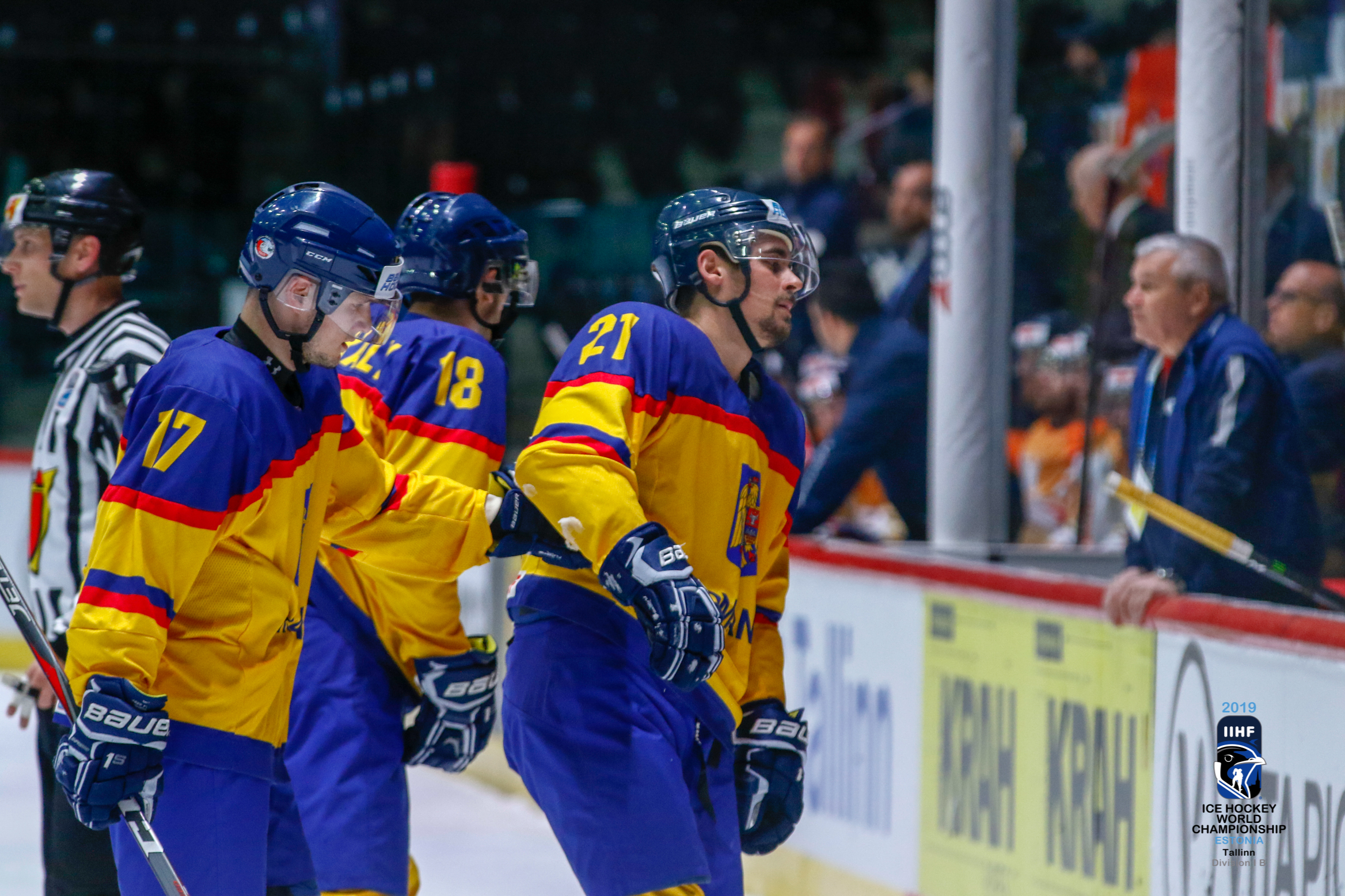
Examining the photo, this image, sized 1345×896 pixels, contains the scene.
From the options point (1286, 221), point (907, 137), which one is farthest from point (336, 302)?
point (907, 137)

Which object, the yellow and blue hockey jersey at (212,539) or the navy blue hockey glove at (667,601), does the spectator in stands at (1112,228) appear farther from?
the yellow and blue hockey jersey at (212,539)

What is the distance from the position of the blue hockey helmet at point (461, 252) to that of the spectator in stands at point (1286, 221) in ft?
6.67

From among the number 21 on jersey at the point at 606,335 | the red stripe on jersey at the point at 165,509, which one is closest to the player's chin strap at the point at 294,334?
the red stripe on jersey at the point at 165,509

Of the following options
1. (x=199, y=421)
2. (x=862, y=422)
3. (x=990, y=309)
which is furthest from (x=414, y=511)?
(x=862, y=422)

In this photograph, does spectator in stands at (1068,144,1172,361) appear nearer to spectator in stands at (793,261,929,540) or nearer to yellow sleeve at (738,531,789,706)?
spectator in stands at (793,261,929,540)

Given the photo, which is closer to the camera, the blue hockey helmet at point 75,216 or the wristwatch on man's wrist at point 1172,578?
the blue hockey helmet at point 75,216

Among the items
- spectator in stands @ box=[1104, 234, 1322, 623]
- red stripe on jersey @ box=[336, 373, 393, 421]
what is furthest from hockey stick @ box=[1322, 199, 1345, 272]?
red stripe on jersey @ box=[336, 373, 393, 421]

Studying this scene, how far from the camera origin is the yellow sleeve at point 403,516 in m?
2.55

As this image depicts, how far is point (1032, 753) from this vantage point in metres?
3.55

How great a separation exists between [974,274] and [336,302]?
2.65 meters

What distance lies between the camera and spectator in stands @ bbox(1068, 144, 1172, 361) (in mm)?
5445

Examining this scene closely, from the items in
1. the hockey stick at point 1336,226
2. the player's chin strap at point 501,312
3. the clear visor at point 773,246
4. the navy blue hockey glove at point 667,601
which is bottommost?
the navy blue hockey glove at point 667,601

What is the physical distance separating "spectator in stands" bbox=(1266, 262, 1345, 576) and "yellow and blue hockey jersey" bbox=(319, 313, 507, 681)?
6.30 ft

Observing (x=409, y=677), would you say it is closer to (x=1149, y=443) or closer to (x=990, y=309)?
(x=1149, y=443)
